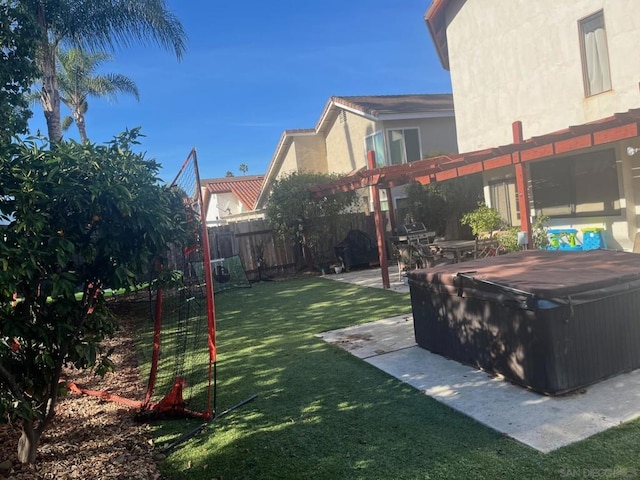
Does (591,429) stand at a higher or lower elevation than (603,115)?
lower

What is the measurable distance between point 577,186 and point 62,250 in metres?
10.3

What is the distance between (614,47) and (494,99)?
11.0 ft

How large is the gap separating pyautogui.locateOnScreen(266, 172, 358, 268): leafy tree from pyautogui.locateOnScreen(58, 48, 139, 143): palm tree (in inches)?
419

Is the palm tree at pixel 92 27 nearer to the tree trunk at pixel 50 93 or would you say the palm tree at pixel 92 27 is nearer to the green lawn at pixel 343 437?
the tree trunk at pixel 50 93

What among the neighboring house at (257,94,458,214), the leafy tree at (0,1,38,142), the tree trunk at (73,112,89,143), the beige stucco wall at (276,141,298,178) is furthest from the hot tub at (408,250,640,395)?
the tree trunk at (73,112,89,143)

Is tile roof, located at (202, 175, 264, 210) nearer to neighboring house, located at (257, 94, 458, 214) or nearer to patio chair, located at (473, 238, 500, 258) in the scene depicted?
neighboring house, located at (257, 94, 458, 214)

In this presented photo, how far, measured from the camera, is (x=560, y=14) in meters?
10.1

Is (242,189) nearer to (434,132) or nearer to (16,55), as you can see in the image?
Answer: (434,132)

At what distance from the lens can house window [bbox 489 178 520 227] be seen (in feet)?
40.8

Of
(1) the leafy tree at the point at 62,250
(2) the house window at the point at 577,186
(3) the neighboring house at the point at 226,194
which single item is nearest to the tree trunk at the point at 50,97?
(1) the leafy tree at the point at 62,250

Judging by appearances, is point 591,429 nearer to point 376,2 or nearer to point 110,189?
point 110,189

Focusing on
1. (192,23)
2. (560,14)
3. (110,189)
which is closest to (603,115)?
(560,14)

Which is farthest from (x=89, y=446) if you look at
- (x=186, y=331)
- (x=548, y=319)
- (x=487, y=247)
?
(x=487, y=247)

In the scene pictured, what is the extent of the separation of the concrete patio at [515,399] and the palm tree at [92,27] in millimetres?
10854
